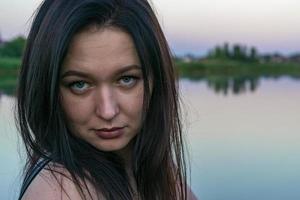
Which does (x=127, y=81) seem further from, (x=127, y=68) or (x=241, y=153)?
(x=241, y=153)

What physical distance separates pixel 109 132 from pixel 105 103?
0.26ft

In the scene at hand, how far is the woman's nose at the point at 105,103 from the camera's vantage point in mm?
1097

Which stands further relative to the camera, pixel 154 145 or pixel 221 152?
pixel 221 152

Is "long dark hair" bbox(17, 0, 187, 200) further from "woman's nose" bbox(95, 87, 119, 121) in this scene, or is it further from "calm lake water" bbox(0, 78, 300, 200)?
"calm lake water" bbox(0, 78, 300, 200)

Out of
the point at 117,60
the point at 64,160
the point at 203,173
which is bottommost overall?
the point at 203,173

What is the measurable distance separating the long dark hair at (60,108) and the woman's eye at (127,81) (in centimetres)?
3

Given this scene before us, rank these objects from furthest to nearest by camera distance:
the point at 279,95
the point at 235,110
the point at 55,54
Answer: the point at 279,95
the point at 235,110
the point at 55,54

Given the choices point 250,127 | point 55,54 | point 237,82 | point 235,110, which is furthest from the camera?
point 237,82

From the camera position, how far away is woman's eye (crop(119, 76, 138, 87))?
1122 millimetres

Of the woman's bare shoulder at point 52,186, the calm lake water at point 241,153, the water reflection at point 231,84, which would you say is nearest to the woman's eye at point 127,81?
the woman's bare shoulder at point 52,186

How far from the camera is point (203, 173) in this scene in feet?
24.9

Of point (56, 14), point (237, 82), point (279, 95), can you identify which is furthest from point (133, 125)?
point (237, 82)

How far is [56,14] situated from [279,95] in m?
19.0

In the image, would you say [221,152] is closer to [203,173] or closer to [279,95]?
[203,173]
